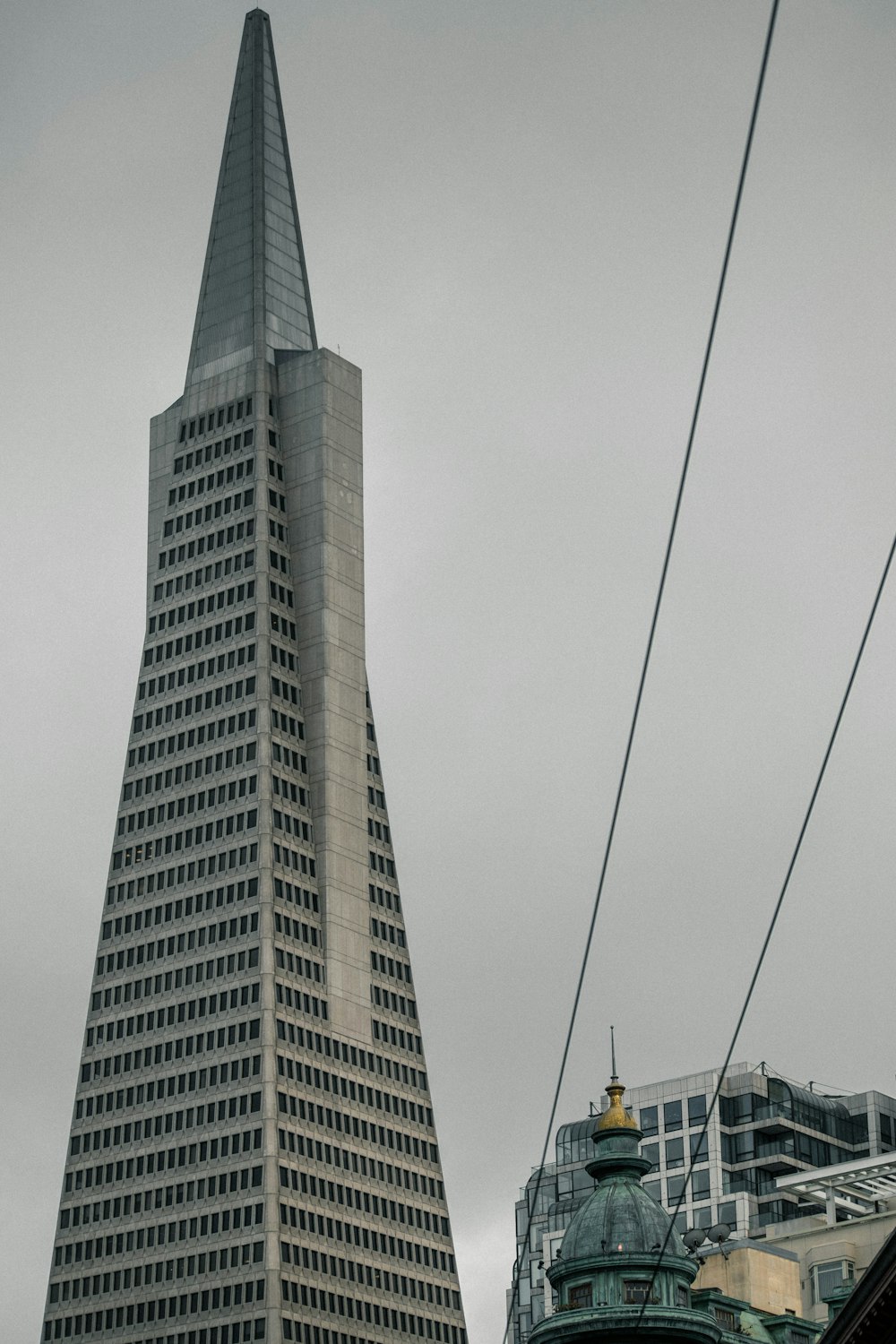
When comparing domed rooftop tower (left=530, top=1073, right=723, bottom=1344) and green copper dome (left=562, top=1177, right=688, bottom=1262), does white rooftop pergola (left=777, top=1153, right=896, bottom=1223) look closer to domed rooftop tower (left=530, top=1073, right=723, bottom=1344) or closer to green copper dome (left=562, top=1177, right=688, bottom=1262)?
domed rooftop tower (left=530, top=1073, right=723, bottom=1344)

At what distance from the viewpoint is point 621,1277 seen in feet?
316

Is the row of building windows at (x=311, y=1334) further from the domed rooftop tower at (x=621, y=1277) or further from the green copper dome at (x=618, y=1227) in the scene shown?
the green copper dome at (x=618, y=1227)

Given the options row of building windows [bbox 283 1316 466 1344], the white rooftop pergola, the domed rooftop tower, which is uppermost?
row of building windows [bbox 283 1316 466 1344]

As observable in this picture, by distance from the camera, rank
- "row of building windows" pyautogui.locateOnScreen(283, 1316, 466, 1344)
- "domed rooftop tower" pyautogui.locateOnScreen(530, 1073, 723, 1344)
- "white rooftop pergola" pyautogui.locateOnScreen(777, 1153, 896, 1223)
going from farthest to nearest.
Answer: "row of building windows" pyautogui.locateOnScreen(283, 1316, 466, 1344), "white rooftop pergola" pyautogui.locateOnScreen(777, 1153, 896, 1223), "domed rooftop tower" pyautogui.locateOnScreen(530, 1073, 723, 1344)

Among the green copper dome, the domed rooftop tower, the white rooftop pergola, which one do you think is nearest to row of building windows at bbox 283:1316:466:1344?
the white rooftop pergola

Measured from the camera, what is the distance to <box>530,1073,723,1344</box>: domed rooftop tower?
9381cm

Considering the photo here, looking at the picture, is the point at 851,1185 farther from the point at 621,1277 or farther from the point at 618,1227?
the point at 621,1277

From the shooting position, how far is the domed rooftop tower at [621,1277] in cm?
9381

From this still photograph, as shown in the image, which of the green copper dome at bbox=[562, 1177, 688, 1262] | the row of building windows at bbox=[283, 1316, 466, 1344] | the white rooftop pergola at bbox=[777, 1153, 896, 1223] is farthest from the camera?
the row of building windows at bbox=[283, 1316, 466, 1344]

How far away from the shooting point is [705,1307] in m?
102

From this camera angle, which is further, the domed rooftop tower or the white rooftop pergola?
the white rooftop pergola

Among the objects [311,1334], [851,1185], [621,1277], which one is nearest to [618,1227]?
[621,1277]

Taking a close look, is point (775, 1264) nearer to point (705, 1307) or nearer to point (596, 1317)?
point (705, 1307)

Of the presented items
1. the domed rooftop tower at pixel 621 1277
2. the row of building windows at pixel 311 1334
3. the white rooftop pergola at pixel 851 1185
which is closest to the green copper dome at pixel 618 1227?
the domed rooftop tower at pixel 621 1277
